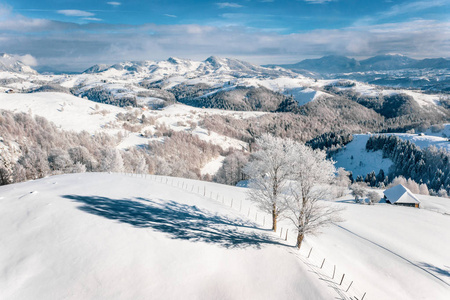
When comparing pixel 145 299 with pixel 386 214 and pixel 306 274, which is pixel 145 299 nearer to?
pixel 306 274

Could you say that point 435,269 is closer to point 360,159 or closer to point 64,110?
point 360,159

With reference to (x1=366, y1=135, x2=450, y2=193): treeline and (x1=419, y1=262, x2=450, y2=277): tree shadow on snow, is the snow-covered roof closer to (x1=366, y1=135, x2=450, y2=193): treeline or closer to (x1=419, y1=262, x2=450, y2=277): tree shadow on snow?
(x1=419, y1=262, x2=450, y2=277): tree shadow on snow

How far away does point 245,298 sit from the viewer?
607 inches

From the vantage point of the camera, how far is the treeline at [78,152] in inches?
2891

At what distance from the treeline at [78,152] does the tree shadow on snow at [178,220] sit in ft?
171

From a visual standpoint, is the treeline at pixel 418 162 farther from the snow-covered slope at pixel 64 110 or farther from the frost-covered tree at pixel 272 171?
the snow-covered slope at pixel 64 110

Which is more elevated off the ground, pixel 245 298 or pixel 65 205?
pixel 65 205

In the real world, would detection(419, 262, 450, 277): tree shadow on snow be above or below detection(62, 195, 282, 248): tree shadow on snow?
below

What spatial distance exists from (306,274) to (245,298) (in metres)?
6.34

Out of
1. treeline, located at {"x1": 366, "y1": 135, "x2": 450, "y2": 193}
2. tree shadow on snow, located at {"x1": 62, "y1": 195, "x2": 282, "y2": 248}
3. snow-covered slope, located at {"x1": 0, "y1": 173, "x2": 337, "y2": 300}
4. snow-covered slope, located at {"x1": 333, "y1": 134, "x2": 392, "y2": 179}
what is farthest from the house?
snow-covered slope, located at {"x1": 333, "y1": 134, "x2": 392, "y2": 179}

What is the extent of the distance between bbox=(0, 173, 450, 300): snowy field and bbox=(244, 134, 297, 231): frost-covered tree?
4142mm

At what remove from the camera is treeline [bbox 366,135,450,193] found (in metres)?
120

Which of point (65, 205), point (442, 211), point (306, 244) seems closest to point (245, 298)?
point (306, 244)

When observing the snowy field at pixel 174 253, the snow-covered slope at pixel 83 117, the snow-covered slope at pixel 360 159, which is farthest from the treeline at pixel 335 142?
the snowy field at pixel 174 253
